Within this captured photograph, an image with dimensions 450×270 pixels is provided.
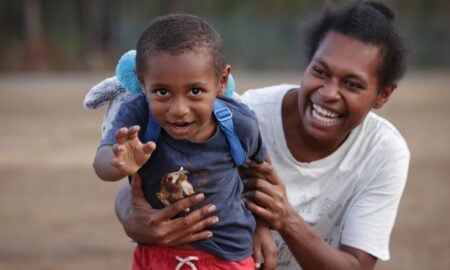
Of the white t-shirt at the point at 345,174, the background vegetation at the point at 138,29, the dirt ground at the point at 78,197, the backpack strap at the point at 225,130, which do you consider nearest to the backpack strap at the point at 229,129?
the backpack strap at the point at 225,130

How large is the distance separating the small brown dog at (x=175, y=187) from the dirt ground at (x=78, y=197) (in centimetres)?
369

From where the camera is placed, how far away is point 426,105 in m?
19.8

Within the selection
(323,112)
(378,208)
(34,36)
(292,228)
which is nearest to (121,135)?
(292,228)

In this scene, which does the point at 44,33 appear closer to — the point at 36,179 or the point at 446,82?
the point at 446,82

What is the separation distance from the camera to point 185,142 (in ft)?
10.2

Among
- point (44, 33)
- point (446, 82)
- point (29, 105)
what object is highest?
point (44, 33)

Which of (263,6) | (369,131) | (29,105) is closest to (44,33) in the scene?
(263,6)

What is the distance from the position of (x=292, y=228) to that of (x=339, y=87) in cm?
64

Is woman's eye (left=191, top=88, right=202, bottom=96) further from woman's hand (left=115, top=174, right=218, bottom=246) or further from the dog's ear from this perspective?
the dog's ear

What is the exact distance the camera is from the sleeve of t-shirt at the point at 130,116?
3.08 m

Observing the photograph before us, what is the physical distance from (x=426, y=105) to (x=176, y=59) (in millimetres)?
17501

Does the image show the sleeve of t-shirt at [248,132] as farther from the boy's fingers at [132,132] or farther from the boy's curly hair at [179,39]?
the boy's fingers at [132,132]

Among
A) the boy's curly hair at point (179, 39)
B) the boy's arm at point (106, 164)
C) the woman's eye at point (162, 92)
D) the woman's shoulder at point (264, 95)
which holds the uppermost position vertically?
the boy's curly hair at point (179, 39)

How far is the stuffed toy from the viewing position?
3.32 m
